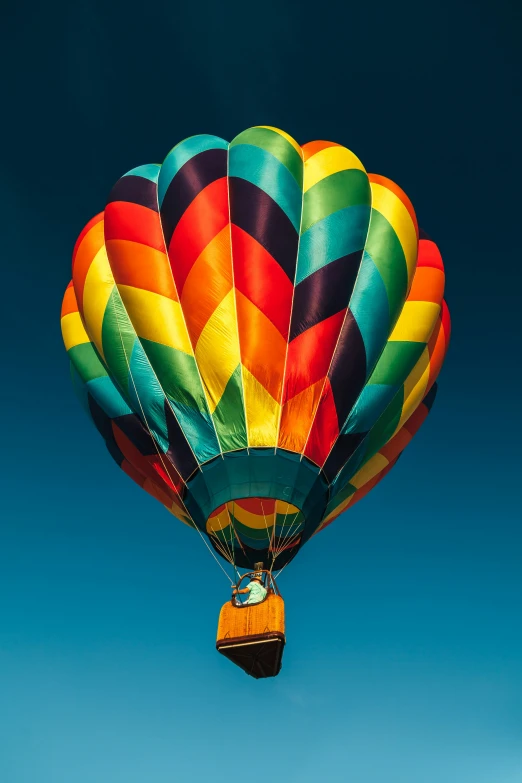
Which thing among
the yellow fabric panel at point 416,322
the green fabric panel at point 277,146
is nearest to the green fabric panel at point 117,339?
the green fabric panel at point 277,146

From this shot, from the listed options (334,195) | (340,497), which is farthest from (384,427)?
(334,195)

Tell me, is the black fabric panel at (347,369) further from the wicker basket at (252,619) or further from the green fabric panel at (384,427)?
the wicker basket at (252,619)

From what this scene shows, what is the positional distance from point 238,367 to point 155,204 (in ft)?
9.22

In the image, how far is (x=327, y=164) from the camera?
9.07m

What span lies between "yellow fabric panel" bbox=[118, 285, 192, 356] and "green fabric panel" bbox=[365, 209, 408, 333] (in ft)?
8.47

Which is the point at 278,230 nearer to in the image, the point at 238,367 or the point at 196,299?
the point at 196,299

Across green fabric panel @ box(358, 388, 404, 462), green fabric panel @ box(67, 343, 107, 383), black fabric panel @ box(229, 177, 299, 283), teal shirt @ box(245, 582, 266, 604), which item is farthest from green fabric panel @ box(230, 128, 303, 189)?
teal shirt @ box(245, 582, 266, 604)

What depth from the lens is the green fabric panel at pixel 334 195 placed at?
340 inches

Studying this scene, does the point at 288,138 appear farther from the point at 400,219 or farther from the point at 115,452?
the point at 115,452

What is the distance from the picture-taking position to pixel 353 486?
9.71 meters

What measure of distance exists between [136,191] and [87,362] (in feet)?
7.84

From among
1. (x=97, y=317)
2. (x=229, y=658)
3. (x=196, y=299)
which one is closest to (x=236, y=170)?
(x=196, y=299)

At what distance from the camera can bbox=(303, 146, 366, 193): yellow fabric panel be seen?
29.4 ft

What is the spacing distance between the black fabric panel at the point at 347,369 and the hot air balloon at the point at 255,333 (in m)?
0.02
